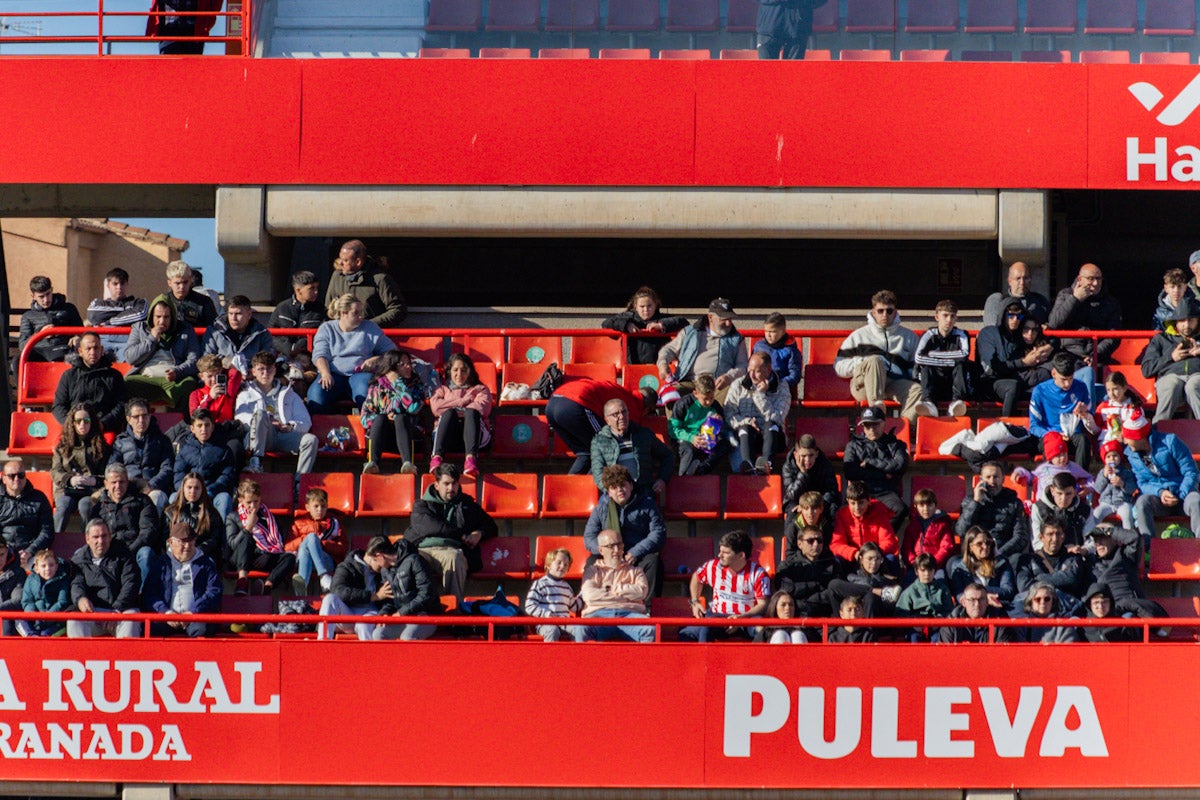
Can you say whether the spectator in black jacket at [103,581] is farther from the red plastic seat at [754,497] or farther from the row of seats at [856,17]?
the row of seats at [856,17]

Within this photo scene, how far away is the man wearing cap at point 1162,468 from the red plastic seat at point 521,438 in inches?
152

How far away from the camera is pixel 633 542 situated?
11219 mm

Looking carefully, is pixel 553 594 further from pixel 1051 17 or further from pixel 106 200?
pixel 1051 17

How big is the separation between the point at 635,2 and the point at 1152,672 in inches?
256

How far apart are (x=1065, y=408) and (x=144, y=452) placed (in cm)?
610

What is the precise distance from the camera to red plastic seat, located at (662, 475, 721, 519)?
12.0 metres

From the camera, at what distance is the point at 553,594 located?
10.9 m

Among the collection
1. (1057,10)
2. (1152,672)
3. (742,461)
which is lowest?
(1152,672)

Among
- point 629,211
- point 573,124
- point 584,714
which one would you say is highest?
point 573,124

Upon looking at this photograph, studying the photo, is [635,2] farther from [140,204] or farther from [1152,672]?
[1152,672]

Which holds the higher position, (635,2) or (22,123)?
(635,2)

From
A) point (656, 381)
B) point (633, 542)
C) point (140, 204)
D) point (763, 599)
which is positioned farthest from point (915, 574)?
point (140, 204)

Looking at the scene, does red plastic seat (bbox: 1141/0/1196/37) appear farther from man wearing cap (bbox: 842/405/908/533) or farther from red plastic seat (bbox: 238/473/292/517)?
red plastic seat (bbox: 238/473/292/517)

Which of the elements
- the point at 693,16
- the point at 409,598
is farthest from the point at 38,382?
the point at 693,16
